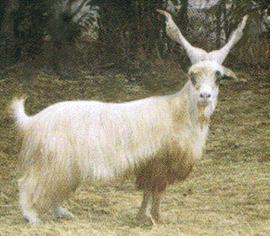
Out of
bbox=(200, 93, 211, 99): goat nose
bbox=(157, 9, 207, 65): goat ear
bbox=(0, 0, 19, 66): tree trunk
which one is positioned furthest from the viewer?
bbox=(0, 0, 19, 66): tree trunk

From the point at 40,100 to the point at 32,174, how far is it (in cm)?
71

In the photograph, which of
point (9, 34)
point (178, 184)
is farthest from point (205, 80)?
Result: point (9, 34)

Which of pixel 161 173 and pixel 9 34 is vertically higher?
pixel 9 34

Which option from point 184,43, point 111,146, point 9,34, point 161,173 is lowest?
point 161,173

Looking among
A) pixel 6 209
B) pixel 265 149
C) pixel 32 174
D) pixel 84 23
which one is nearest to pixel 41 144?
pixel 32 174

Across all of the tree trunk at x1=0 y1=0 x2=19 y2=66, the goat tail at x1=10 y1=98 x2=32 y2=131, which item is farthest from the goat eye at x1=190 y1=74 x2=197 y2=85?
the tree trunk at x1=0 y1=0 x2=19 y2=66

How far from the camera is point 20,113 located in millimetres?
3729

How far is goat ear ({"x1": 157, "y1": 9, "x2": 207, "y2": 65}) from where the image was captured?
3.51 m

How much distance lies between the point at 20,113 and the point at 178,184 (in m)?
1.44

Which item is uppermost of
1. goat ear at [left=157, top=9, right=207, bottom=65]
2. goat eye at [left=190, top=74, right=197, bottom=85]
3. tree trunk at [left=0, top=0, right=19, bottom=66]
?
tree trunk at [left=0, top=0, right=19, bottom=66]

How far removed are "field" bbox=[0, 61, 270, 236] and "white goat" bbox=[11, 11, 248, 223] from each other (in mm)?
223

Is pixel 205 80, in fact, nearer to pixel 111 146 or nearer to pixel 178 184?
pixel 111 146

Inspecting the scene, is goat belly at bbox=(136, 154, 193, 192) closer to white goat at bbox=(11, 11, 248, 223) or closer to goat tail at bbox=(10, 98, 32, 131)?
white goat at bbox=(11, 11, 248, 223)

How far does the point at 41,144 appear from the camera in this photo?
3.54 metres
